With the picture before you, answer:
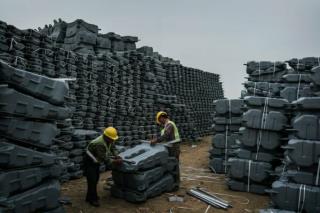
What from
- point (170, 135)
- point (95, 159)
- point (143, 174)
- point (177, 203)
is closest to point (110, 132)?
point (95, 159)

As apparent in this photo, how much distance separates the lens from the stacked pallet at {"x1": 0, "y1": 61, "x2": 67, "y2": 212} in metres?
5.05

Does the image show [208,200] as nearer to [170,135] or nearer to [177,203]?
[177,203]

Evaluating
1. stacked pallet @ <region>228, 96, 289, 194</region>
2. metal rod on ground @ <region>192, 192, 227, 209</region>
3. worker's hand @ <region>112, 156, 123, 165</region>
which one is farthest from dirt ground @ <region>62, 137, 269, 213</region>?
worker's hand @ <region>112, 156, 123, 165</region>

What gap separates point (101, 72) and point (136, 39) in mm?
5201

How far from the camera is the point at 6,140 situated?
5.27 meters

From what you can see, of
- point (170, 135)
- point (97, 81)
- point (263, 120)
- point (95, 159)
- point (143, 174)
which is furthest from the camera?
point (97, 81)

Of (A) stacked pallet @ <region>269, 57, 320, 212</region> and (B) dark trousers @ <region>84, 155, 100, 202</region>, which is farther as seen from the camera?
(B) dark trousers @ <region>84, 155, 100, 202</region>

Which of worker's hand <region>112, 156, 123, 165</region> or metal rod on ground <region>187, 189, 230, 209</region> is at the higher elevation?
worker's hand <region>112, 156, 123, 165</region>

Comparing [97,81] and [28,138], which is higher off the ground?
[97,81]

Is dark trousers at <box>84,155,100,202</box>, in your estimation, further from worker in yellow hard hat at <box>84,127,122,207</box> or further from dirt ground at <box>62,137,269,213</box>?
dirt ground at <box>62,137,269,213</box>

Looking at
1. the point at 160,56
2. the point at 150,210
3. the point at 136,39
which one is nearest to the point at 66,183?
the point at 150,210

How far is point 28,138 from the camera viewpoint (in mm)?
5410

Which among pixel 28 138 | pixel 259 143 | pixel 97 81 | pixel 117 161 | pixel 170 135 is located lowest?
pixel 117 161

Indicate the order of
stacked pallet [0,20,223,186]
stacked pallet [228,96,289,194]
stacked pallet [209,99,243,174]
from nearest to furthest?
stacked pallet [228,96,289,194], stacked pallet [0,20,223,186], stacked pallet [209,99,243,174]
